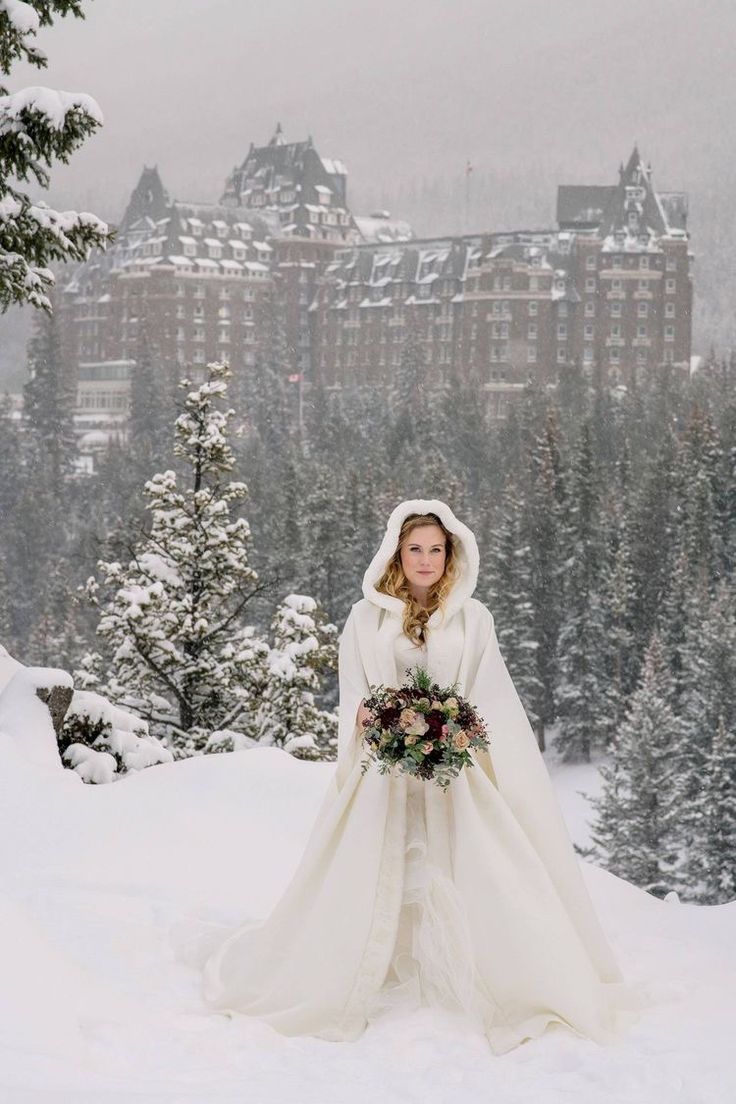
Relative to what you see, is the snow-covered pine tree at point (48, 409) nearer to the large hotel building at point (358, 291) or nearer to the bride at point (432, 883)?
the large hotel building at point (358, 291)

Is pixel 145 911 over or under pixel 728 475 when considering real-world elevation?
under

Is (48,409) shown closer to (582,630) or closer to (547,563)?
(547,563)

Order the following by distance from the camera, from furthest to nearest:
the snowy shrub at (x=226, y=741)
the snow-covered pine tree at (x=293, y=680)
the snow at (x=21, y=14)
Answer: the snow-covered pine tree at (x=293, y=680), the snowy shrub at (x=226, y=741), the snow at (x=21, y=14)

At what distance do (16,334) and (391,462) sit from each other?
4786 cm

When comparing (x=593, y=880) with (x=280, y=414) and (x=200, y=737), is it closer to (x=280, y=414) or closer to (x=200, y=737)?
(x=200, y=737)

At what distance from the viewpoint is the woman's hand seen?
472cm

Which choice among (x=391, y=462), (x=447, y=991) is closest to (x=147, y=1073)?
(x=447, y=991)

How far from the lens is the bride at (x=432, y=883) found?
178 inches

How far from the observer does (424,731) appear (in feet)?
14.9

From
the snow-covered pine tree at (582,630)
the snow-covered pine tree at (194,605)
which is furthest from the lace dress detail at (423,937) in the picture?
the snow-covered pine tree at (582,630)

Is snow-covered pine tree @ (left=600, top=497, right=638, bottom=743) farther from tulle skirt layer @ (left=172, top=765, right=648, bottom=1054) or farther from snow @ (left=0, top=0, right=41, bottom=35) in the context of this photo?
tulle skirt layer @ (left=172, top=765, right=648, bottom=1054)

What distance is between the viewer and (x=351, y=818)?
4793mm

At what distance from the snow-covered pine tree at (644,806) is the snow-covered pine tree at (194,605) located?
2079 cm

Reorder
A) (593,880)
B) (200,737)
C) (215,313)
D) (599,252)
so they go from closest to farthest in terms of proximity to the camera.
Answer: (593,880) → (200,737) → (599,252) → (215,313)
